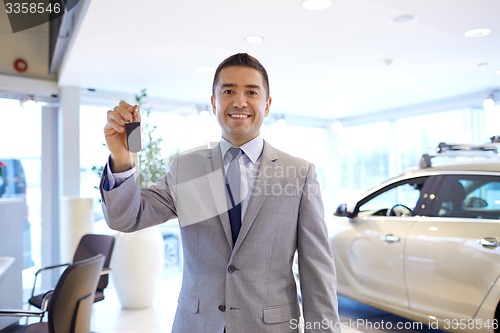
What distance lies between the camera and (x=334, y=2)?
2.74 metres

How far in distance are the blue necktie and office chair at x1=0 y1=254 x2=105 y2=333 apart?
1.18 metres

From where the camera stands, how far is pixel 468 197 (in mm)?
2883

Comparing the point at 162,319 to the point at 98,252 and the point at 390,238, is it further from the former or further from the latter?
the point at 390,238

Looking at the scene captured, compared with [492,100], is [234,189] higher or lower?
lower

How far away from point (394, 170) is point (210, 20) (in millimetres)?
5445

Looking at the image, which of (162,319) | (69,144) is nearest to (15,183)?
(69,144)

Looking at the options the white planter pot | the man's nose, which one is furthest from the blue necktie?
the white planter pot

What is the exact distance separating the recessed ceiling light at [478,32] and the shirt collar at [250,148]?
2.95 meters

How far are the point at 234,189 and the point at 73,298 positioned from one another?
1.30 metres


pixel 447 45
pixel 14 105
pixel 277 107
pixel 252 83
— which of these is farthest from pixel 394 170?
pixel 252 83

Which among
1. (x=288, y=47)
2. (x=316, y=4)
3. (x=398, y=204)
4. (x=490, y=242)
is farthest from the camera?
(x=288, y=47)

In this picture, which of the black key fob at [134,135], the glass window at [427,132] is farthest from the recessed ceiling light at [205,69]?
the glass window at [427,132]

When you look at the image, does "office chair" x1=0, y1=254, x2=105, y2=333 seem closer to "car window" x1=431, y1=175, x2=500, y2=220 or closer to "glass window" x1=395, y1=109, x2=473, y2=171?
"car window" x1=431, y1=175, x2=500, y2=220

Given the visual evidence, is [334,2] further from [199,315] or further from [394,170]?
[394,170]
